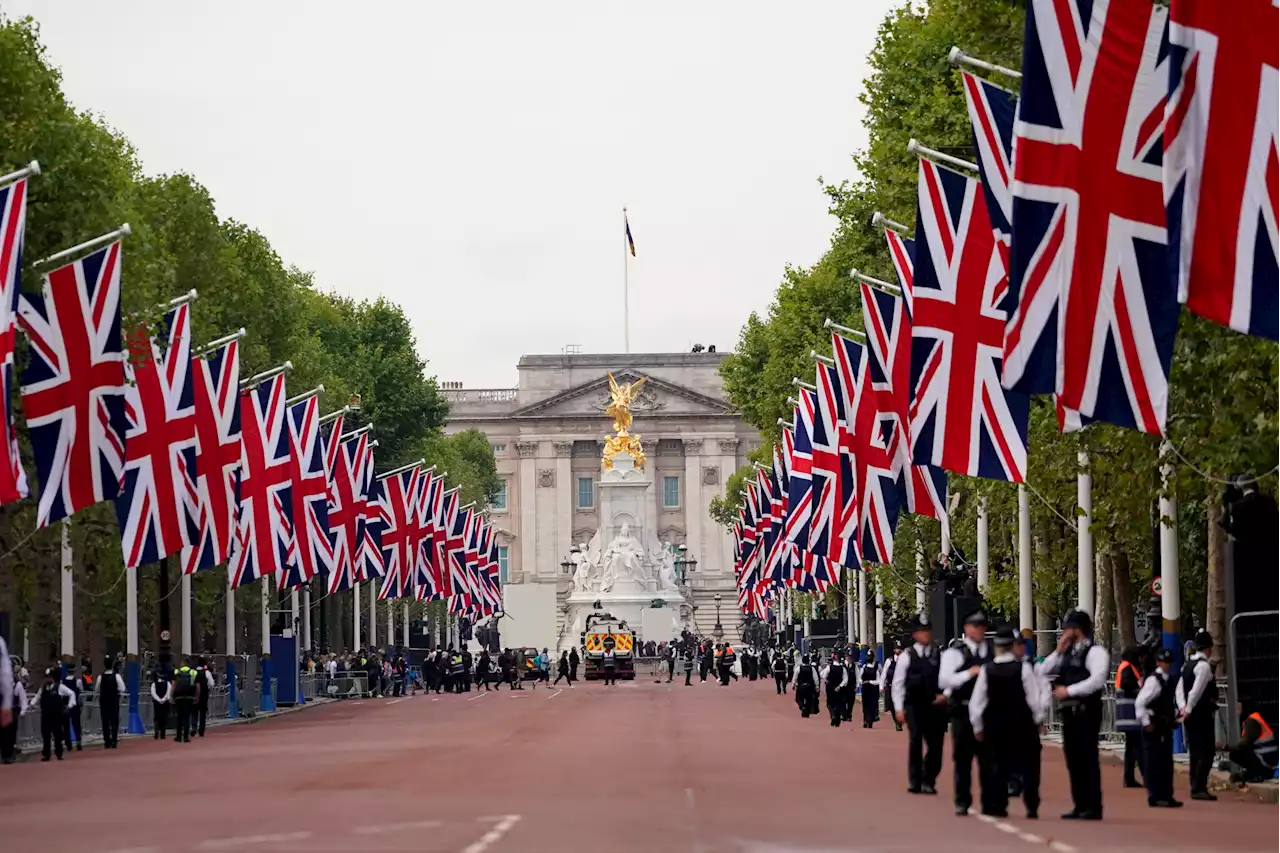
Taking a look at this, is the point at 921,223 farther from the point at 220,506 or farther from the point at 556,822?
the point at 220,506

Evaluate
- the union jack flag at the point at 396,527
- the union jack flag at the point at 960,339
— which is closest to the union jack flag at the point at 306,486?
the union jack flag at the point at 396,527

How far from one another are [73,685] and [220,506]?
377 centimetres

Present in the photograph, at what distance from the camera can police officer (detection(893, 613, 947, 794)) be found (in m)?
24.6

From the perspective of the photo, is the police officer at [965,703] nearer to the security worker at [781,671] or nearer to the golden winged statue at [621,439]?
the security worker at [781,671]

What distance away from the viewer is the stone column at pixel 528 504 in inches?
7407

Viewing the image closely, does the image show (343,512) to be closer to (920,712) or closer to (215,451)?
(215,451)

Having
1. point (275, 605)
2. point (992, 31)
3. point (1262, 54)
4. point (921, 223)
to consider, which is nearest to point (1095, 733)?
point (1262, 54)

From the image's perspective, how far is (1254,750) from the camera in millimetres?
25500

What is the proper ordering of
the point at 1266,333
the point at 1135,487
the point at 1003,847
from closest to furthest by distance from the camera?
the point at 1266,333
the point at 1003,847
the point at 1135,487

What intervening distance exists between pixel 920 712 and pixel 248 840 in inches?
312

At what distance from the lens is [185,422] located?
1569 inches

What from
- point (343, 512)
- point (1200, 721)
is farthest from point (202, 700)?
point (1200, 721)

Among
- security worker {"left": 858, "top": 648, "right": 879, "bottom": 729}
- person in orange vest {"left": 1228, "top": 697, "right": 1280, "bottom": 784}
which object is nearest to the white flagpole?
security worker {"left": 858, "top": 648, "right": 879, "bottom": 729}

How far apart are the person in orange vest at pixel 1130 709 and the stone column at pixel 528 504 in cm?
16090
